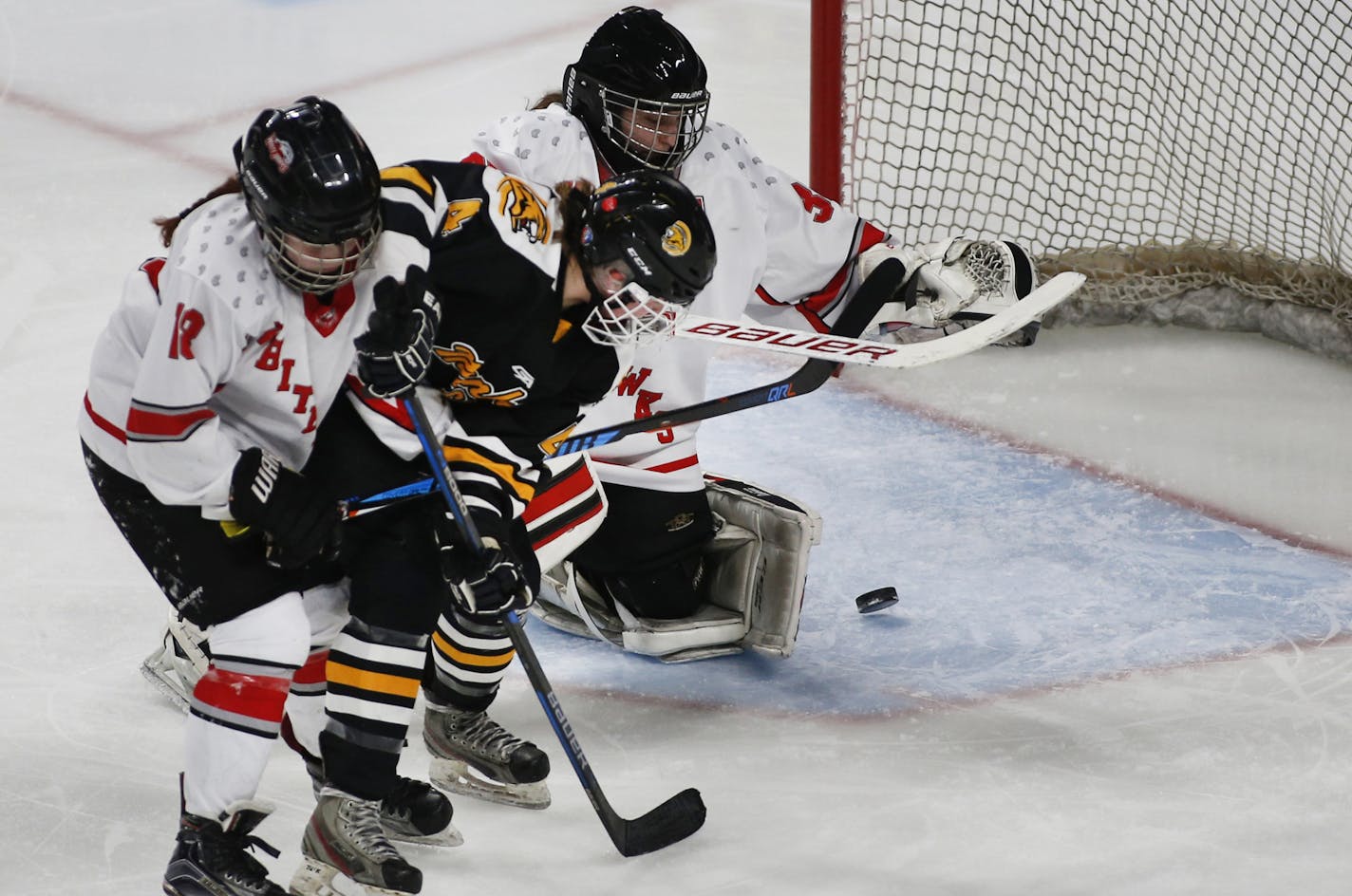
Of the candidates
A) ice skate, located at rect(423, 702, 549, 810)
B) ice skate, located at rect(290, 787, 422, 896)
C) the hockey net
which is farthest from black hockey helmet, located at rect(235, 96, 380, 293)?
the hockey net

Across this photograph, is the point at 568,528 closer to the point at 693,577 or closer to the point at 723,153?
the point at 693,577

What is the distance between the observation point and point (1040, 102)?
456 centimetres

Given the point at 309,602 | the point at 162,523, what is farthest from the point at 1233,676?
the point at 162,523

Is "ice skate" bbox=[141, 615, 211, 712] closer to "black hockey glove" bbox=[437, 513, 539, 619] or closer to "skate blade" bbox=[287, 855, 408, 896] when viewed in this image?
"skate blade" bbox=[287, 855, 408, 896]

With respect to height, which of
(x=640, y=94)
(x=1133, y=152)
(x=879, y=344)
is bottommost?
(x=1133, y=152)

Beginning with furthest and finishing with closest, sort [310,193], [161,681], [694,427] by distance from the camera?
[694,427]
[161,681]
[310,193]

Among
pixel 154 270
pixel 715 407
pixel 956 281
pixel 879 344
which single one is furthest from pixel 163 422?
pixel 956 281

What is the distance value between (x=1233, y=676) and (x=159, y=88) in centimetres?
381

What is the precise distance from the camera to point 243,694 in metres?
2.13

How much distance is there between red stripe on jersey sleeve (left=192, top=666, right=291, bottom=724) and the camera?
6.98 feet

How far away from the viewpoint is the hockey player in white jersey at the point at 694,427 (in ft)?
9.39

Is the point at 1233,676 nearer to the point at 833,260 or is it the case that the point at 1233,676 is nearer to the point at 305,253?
the point at 833,260

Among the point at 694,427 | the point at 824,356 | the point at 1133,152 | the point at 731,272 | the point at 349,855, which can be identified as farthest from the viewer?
the point at 1133,152

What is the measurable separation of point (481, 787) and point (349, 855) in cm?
35
